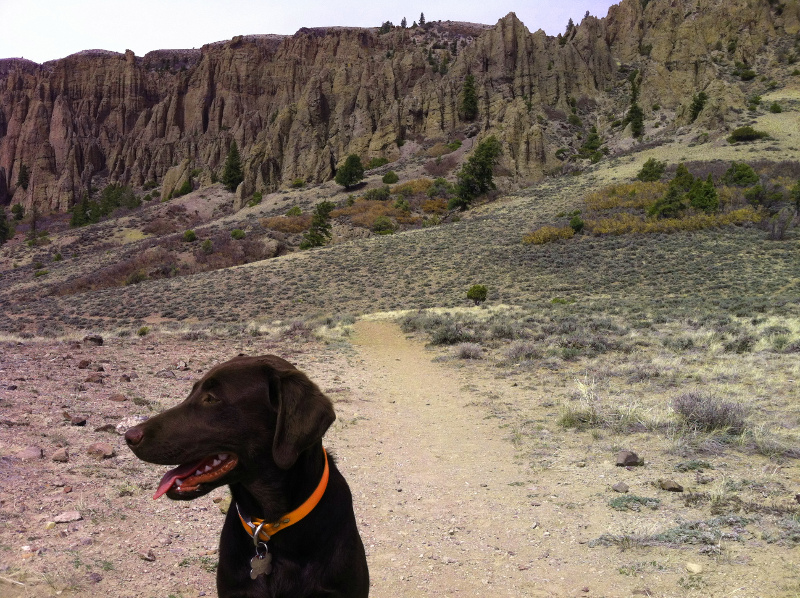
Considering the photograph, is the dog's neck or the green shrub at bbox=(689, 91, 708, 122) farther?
the green shrub at bbox=(689, 91, 708, 122)

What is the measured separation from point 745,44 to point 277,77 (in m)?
79.5

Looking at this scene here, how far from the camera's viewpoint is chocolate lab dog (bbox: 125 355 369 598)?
225 cm

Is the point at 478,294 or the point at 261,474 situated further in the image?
the point at 478,294

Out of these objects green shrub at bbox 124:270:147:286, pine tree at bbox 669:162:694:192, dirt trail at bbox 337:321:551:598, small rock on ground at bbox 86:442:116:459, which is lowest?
green shrub at bbox 124:270:147:286

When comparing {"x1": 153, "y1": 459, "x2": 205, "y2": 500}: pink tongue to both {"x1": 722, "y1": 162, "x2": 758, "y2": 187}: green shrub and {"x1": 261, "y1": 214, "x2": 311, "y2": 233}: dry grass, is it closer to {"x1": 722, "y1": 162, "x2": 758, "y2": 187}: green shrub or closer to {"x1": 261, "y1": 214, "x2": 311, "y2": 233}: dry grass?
{"x1": 261, "y1": 214, "x2": 311, "y2": 233}: dry grass

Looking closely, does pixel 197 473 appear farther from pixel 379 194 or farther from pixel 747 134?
pixel 747 134

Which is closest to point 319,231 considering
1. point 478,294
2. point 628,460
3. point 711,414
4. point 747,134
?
point 478,294

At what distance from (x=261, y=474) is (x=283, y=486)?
0.35ft

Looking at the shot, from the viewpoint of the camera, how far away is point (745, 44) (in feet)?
240

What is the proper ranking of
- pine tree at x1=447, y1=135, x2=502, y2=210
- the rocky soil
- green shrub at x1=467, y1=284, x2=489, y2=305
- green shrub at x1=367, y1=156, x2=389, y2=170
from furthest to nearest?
green shrub at x1=367, y1=156, x2=389, y2=170
pine tree at x1=447, y1=135, x2=502, y2=210
green shrub at x1=467, y1=284, x2=489, y2=305
the rocky soil

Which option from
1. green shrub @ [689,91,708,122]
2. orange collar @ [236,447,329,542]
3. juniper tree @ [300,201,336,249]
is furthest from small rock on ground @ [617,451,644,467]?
green shrub @ [689,91,708,122]

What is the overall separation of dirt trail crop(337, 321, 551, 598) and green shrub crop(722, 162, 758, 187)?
36.2m

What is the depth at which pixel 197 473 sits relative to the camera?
2.31 m

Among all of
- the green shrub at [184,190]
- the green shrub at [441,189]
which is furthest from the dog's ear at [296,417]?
the green shrub at [184,190]
